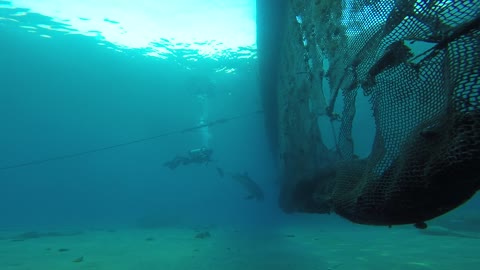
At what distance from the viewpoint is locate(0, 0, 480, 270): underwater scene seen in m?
2.21

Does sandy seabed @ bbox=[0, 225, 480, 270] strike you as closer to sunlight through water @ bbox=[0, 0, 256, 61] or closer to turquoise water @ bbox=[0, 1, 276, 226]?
turquoise water @ bbox=[0, 1, 276, 226]

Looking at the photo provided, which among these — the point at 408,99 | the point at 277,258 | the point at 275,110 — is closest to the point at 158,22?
the point at 275,110

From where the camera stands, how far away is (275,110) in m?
13.6

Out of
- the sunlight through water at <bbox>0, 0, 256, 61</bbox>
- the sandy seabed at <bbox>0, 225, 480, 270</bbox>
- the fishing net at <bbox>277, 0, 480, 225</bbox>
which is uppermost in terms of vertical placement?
the sunlight through water at <bbox>0, 0, 256, 61</bbox>

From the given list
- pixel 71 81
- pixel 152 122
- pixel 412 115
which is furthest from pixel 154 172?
pixel 412 115

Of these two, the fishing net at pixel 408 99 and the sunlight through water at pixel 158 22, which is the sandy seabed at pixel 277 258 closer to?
the fishing net at pixel 408 99

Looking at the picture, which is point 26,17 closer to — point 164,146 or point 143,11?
point 143,11

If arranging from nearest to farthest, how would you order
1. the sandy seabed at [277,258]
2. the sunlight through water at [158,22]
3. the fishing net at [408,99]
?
the fishing net at [408,99] < the sandy seabed at [277,258] < the sunlight through water at [158,22]

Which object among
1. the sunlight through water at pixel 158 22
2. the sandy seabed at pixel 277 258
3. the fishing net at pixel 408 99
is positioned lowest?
the sandy seabed at pixel 277 258

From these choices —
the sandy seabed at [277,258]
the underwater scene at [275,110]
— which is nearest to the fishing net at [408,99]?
the underwater scene at [275,110]

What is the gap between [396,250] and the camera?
406 inches

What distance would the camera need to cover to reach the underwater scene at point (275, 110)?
2.21 m

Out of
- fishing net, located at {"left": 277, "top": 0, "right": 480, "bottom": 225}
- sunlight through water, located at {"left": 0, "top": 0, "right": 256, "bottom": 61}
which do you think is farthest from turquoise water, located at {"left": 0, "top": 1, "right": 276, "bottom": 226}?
fishing net, located at {"left": 277, "top": 0, "right": 480, "bottom": 225}

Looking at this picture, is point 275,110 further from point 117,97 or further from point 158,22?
point 117,97
